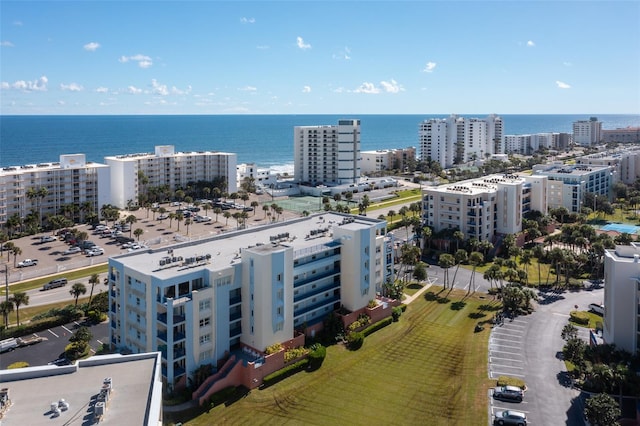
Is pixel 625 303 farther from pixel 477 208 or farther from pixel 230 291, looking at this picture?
pixel 477 208

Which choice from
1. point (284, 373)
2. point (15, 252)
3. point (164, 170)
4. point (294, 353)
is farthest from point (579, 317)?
point (164, 170)

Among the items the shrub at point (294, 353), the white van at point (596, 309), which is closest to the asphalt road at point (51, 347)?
the shrub at point (294, 353)

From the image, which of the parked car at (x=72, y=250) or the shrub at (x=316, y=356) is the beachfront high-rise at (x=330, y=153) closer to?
the parked car at (x=72, y=250)

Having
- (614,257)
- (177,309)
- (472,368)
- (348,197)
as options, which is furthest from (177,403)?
(348,197)

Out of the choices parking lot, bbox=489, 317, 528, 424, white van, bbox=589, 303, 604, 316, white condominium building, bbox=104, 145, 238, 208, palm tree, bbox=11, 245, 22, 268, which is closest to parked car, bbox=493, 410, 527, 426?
parking lot, bbox=489, 317, 528, 424

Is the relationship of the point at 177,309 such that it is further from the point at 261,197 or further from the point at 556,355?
the point at 261,197

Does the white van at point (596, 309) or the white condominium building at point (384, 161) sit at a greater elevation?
the white condominium building at point (384, 161)

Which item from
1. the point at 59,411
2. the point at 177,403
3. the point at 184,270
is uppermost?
the point at 184,270
